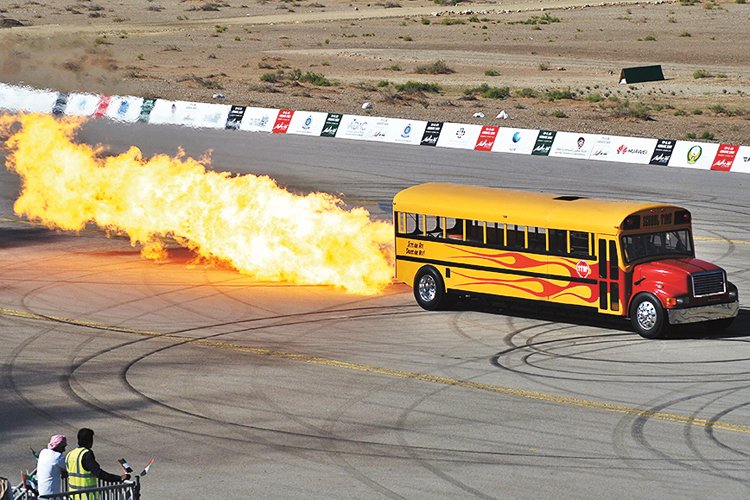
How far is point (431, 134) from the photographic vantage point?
188ft

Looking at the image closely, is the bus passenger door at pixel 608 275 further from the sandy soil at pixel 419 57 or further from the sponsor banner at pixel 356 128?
the sponsor banner at pixel 356 128

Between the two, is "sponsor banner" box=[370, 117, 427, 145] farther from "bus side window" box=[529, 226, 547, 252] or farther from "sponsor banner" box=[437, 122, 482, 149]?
"bus side window" box=[529, 226, 547, 252]

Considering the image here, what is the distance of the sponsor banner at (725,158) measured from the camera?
4978cm

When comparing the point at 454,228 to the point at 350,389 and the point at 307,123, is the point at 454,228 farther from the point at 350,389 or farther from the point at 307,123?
the point at 307,123

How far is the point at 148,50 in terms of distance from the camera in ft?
324

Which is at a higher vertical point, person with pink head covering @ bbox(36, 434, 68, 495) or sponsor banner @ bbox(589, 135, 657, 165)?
sponsor banner @ bbox(589, 135, 657, 165)

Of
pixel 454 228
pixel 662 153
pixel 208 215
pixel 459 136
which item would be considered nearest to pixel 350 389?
pixel 454 228

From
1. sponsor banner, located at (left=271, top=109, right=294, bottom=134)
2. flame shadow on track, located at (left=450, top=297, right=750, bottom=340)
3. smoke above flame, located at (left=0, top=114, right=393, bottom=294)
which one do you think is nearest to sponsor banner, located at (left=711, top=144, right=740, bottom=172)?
smoke above flame, located at (left=0, top=114, right=393, bottom=294)

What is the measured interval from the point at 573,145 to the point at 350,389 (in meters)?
31.3

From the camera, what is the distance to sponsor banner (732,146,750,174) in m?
49.4

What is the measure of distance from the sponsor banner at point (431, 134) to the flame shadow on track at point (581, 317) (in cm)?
2601

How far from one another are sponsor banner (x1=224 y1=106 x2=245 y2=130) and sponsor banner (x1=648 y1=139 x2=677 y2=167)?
20230 millimetres

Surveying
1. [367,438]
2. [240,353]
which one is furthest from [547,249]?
[367,438]

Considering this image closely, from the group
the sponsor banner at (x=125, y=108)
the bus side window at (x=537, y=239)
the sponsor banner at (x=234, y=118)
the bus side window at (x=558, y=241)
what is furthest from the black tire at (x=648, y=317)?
the sponsor banner at (x=125, y=108)
